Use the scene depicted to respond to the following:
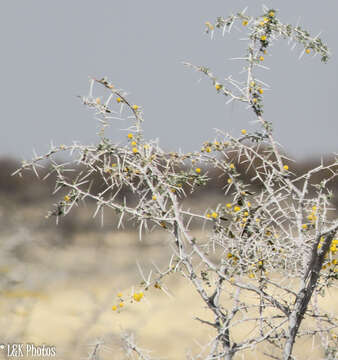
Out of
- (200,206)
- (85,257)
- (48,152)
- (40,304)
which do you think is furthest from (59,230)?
(48,152)

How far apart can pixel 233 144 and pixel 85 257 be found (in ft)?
11.2

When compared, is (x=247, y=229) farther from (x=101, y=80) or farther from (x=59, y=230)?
(x=59, y=230)

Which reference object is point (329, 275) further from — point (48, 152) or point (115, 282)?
point (115, 282)

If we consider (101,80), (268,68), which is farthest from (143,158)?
(268,68)

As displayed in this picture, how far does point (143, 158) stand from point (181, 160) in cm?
14

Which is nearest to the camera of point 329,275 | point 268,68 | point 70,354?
point 329,275

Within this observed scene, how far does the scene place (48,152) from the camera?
1.78 meters

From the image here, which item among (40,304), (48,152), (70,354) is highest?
(48,152)

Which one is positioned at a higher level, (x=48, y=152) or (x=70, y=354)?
(x=48, y=152)

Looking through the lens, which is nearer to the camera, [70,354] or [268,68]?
[268,68]

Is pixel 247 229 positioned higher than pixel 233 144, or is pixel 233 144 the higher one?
pixel 233 144

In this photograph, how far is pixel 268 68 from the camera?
1.86 meters

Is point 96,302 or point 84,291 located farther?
point 84,291

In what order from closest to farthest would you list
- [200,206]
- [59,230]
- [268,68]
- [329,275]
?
[329,275] → [268,68] → [200,206] → [59,230]
